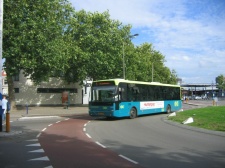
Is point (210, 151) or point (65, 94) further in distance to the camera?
point (65, 94)

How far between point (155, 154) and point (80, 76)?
32252 millimetres

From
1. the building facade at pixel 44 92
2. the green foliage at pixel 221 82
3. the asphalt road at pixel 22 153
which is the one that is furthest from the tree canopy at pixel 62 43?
the green foliage at pixel 221 82

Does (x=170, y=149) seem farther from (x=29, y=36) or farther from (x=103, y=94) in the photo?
(x=29, y=36)

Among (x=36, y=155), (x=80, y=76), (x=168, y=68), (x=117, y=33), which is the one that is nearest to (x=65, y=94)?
(x=80, y=76)

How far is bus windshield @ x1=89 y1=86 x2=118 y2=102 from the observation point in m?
22.1

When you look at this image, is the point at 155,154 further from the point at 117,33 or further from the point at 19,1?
the point at 117,33

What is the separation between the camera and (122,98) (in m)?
22.7

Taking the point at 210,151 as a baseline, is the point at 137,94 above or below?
above

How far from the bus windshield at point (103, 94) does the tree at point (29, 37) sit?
8.06m

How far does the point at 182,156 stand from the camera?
9359 mm

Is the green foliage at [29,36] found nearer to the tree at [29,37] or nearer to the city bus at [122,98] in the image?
the tree at [29,37]

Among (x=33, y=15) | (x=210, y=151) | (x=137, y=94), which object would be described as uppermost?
(x=33, y=15)

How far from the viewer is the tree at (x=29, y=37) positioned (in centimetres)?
2780

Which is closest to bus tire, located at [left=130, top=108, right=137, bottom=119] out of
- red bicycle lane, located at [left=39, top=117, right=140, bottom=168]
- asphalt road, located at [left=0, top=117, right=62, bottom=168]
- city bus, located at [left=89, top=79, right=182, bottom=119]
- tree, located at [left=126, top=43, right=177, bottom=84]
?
city bus, located at [left=89, top=79, right=182, bottom=119]
